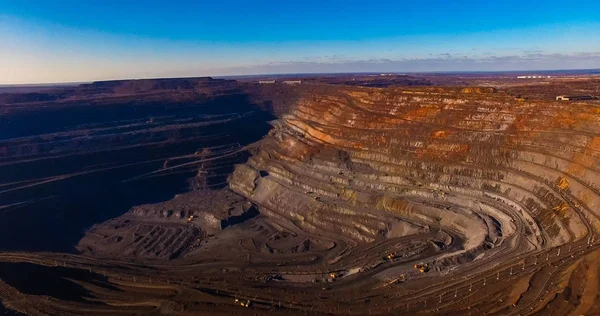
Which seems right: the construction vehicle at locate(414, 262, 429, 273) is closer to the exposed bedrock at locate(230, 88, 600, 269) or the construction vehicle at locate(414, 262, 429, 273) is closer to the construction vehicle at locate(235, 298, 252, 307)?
the exposed bedrock at locate(230, 88, 600, 269)

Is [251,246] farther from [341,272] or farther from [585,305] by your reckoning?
[585,305]

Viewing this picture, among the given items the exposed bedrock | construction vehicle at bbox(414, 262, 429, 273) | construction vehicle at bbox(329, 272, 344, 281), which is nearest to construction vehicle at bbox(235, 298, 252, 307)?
construction vehicle at bbox(329, 272, 344, 281)

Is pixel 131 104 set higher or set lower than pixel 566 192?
higher

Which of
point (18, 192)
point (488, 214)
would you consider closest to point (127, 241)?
point (18, 192)

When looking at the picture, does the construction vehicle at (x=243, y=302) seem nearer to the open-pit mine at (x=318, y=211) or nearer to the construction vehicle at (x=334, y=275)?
the open-pit mine at (x=318, y=211)

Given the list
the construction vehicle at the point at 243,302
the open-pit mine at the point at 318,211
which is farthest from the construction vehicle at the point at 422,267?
the construction vehicle at the point at 243,302

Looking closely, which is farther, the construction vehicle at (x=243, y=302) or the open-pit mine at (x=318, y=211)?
the open-pit mine at (x=318, y=211)
